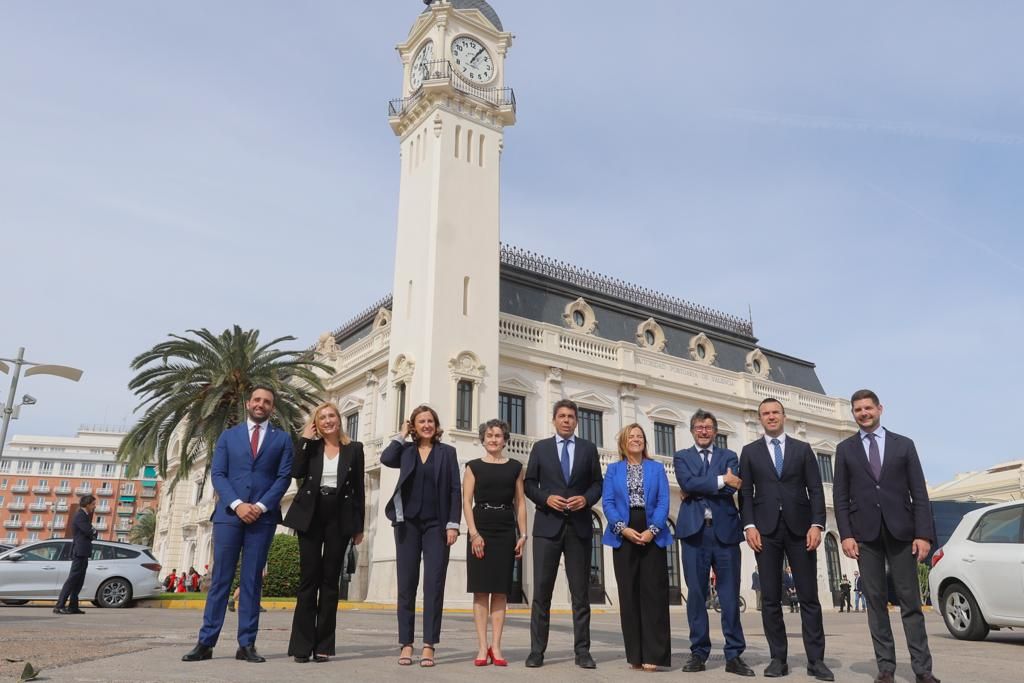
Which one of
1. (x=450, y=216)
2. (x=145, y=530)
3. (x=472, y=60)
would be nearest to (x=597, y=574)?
(x=450, y=216)

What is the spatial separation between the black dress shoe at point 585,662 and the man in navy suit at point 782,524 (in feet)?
4.33

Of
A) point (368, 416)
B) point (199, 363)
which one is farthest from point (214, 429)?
point (368, 416)

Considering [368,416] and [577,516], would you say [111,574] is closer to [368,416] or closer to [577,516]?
[368,416]

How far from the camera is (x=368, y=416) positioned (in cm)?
2689

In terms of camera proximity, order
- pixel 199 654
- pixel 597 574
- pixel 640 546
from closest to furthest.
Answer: pixel 199 654
pixel 640 546
pixel 597 574

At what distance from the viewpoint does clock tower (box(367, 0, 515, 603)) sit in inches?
920

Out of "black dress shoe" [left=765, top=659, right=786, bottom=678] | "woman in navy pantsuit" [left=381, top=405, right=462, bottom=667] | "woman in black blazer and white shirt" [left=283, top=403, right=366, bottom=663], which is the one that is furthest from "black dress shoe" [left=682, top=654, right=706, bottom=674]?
"woman in black blazer and white shirt" [left=283, top=403, right=366, bottom=663]

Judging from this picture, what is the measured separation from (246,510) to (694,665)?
3.71 metres

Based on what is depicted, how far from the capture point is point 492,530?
21.5 feet

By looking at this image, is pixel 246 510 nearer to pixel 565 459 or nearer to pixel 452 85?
pixel 565 459

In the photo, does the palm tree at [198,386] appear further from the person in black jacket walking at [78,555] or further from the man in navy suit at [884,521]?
the man in navy suit at [884,521]

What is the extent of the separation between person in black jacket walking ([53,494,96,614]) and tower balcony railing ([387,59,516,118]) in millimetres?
17652

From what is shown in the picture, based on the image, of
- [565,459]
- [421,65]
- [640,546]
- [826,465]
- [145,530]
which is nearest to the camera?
[640,546]

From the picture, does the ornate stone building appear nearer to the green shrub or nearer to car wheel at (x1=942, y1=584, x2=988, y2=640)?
the green shrub
